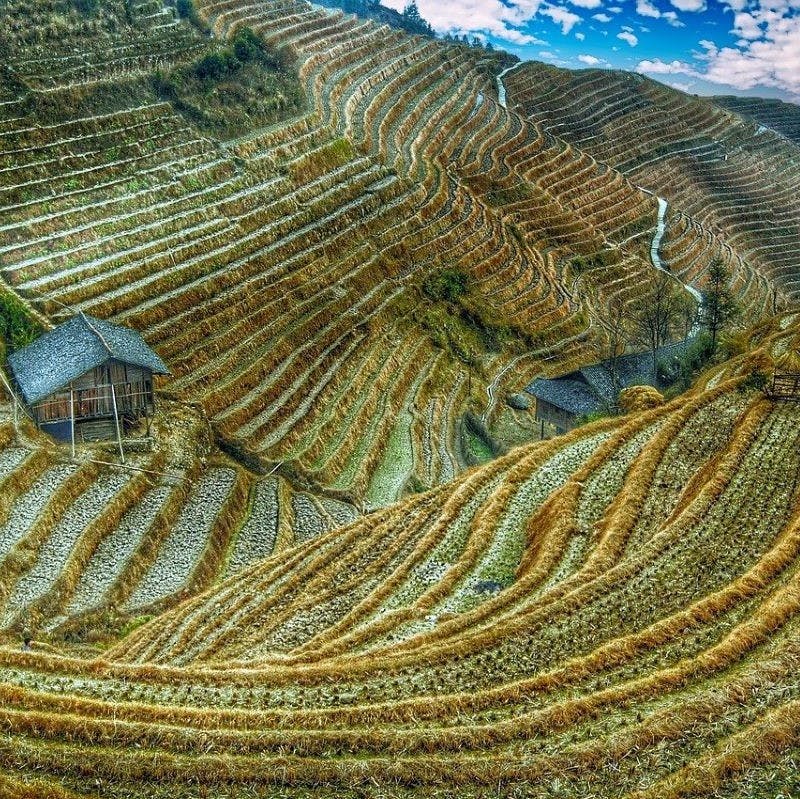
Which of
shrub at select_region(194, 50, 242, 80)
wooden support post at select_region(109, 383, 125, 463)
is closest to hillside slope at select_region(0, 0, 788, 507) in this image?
shrub at select_region(194, 50, 242, 80)

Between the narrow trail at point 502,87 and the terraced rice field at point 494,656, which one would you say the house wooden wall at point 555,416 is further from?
the narrow trail at point 502,87

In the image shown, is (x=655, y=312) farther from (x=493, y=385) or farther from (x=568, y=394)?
(x=568, y=394)

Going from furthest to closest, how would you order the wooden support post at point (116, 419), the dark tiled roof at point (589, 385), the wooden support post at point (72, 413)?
the dark tiled roof at point (589, 385)
the wooden support post at point (116, 419)
the wooden support post at point (72, 413)

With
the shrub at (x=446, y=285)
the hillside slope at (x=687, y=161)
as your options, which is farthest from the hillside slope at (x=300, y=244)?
the hillside slope at (x=687, y=161)

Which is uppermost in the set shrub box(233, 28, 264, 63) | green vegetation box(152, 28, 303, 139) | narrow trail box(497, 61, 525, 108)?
shrub box(233, 28, 264, 63)

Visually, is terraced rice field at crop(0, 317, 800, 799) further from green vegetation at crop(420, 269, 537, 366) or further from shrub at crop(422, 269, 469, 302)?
shrub at crop(422, 269, 469, 302)

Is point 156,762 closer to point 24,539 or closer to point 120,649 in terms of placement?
point 120,649
